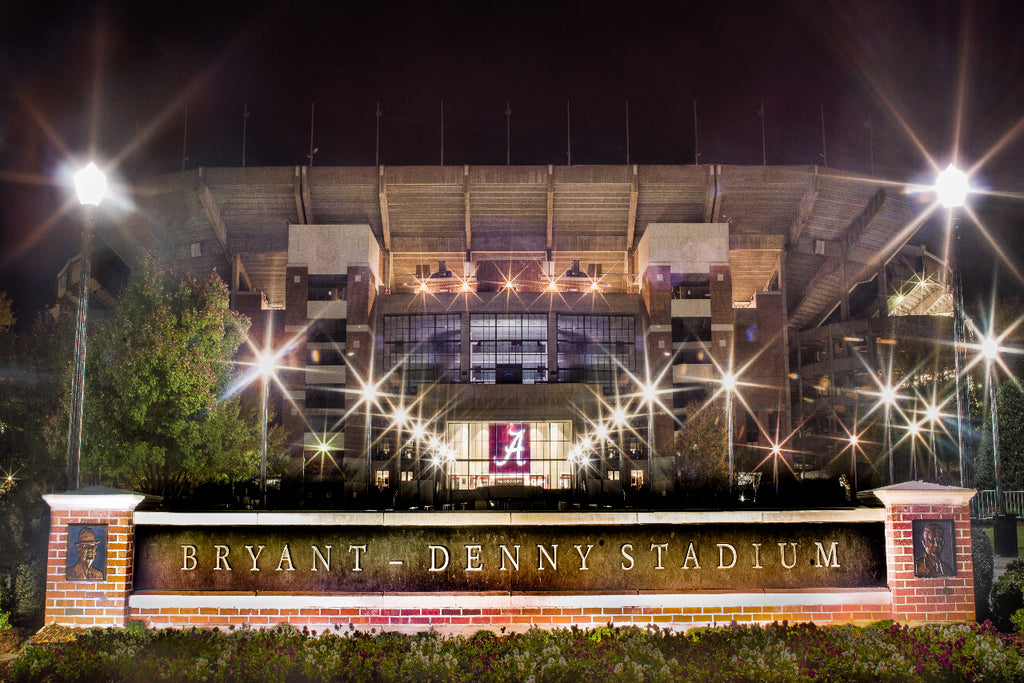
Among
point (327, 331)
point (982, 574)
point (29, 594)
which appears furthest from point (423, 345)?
point (982, 574)

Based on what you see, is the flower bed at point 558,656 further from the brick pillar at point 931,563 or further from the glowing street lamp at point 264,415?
the glowing street lamp at point 264,415

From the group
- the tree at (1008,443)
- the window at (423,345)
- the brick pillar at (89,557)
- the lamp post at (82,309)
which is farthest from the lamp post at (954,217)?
the window at (423,345)

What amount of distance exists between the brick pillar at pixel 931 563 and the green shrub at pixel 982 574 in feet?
8.21

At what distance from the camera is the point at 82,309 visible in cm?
1452

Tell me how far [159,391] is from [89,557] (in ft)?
64.2

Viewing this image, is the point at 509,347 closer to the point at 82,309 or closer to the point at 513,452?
the point at 513,452

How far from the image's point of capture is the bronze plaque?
485 inches

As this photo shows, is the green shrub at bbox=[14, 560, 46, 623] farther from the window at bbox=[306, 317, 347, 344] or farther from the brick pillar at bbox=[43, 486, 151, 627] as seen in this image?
the window at bbox=[306, 317, 347, 344]

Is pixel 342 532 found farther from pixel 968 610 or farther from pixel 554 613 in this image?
pixel 968 610

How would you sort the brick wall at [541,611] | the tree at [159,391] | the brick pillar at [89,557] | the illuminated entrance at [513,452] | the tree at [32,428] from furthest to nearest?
1. the illuminated entrance at [513,452]
2. the tree at [159,391]
3. the tree at [32,428]
4. the brick pillar at [89,557]
5. the brick wall at [541,611]

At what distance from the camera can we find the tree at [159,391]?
30.0 m

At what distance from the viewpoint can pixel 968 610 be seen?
1184cm


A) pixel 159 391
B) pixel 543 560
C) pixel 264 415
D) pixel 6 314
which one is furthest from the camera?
pixel 6 314

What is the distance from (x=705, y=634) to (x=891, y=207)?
66224mm
